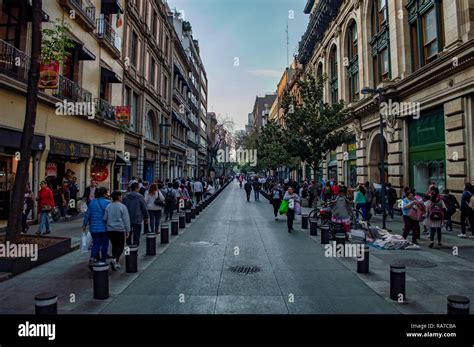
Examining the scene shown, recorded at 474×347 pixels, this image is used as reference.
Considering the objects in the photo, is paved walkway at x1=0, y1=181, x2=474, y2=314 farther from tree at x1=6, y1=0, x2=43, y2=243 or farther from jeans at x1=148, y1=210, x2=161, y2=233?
jeans at x1=148, y1=210, x2=161, y2=233

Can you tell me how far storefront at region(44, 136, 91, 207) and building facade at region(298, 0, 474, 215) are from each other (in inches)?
565

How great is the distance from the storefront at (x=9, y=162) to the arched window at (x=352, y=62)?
22.1 m

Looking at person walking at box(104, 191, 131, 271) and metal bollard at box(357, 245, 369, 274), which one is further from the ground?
person walking at box(104, 191, 131, 271)

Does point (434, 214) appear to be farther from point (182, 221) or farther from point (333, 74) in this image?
point (333, 74)

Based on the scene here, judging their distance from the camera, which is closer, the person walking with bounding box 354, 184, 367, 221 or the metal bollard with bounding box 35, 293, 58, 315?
the metal bollard with bounding box 35, 293, 58, 315

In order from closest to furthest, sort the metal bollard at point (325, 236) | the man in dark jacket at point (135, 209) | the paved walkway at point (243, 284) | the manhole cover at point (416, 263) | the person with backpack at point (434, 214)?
the paved walkway at point (243, 284) → the manhole cover at point (416, 263) → the man in dark jacket at point (135, 209) → the person with backpack at point (434, 214) → the metal bollard at point (325, 236)

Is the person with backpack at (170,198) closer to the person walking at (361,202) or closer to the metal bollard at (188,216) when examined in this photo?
the metal bollard at (188,216)

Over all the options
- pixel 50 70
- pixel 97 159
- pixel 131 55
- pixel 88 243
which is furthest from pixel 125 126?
pixel 88 243

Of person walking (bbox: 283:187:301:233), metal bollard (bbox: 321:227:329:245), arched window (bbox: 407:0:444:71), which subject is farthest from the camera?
arched window (bbox: 407:0:444:71)

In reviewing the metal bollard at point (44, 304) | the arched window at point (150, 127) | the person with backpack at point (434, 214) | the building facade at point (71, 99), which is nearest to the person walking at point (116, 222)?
the metal bollard at point (44, 304)

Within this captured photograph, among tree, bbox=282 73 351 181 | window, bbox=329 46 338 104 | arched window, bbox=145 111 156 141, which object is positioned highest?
window, bbox=329 46 338 104

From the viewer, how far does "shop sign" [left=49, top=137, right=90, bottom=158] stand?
47.7ft

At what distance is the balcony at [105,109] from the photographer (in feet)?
62.8

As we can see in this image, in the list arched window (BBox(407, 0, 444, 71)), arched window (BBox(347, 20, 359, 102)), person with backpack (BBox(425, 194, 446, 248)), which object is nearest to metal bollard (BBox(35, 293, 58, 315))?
person with backpack (BBox(425, 194, 446, 248))
